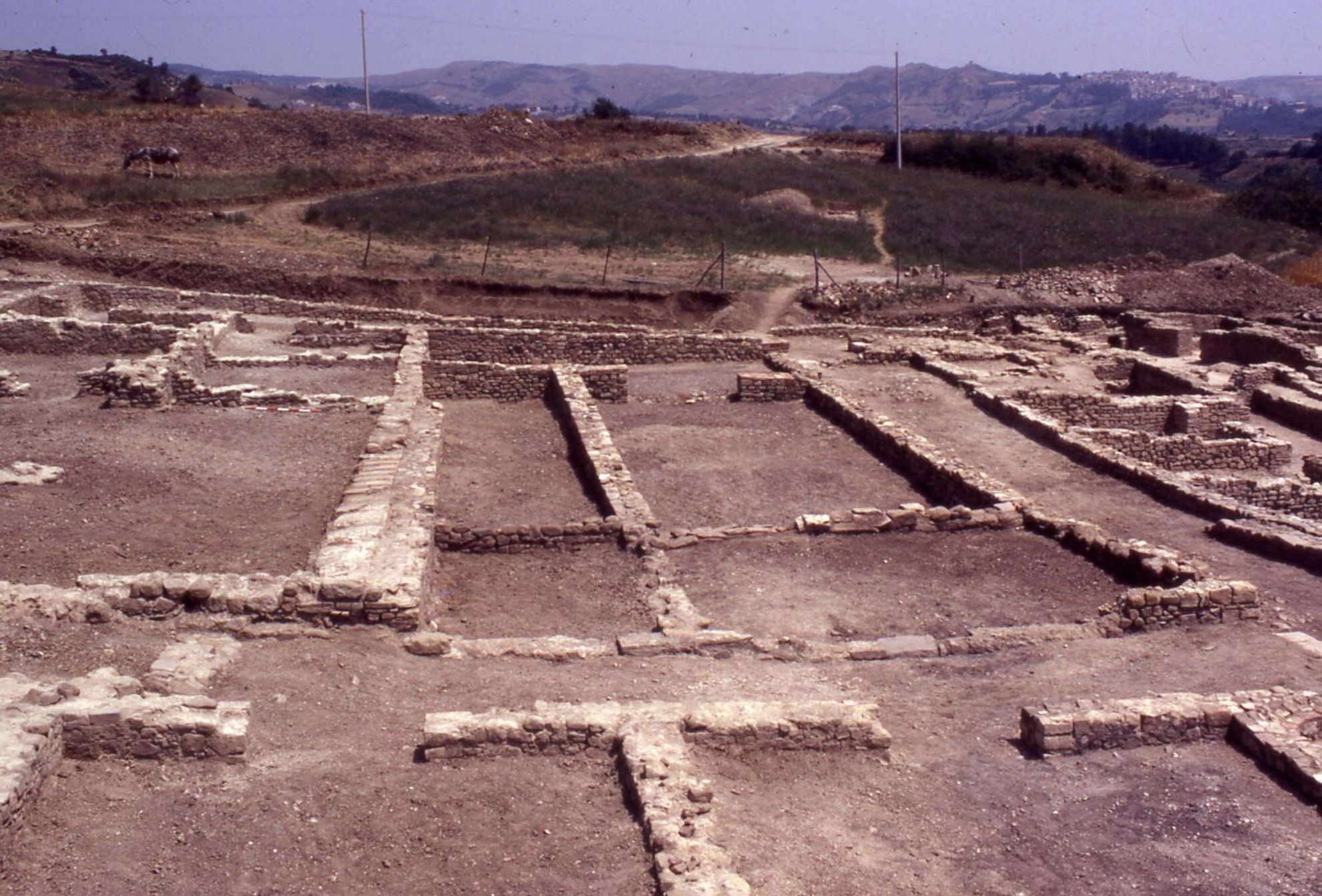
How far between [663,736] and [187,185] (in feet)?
119

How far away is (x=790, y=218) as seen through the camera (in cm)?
4116

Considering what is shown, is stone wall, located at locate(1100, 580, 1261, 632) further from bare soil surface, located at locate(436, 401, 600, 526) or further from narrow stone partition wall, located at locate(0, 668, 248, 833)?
narrow stone partition wall, located at locate(0, 668, 248, 833)

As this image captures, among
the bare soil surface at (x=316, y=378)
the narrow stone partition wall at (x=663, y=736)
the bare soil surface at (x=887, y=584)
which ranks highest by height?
the bare soil surface at (x=316, y=378)

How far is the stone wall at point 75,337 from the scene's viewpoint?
1808 cm

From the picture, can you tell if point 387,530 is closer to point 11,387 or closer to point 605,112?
point 11,387

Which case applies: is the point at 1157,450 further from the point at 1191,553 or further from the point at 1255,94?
the point at 1255,94

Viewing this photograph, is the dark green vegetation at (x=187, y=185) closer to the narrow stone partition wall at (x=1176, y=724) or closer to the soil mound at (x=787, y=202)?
the soil mound at (x=787, y=202)

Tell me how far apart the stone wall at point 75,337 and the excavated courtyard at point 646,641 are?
1155 millimetres

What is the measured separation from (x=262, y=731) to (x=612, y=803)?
2140 millimetres

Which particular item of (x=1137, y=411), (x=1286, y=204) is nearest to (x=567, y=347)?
(x=1137, y=411)

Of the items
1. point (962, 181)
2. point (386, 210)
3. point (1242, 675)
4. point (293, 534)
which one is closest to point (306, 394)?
point (293, 534)

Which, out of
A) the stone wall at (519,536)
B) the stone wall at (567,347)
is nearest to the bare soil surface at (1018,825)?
the stone wall at (519,536)

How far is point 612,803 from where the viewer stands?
241 inches

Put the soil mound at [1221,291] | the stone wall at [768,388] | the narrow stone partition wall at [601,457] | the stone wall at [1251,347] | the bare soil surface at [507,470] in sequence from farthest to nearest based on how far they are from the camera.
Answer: the soil mound at [1221,291] → the stone wall at [1251,347] → the stone wall at [768,388] → the bare soil surface at [507,470] → the narrow stone partition wall at [601,457]
